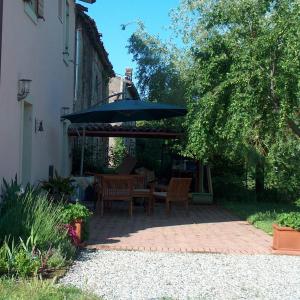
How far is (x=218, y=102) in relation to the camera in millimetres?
9992

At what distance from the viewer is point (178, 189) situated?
11688mm

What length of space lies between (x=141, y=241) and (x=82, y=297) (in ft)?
11.9

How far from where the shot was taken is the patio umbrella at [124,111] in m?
11.7

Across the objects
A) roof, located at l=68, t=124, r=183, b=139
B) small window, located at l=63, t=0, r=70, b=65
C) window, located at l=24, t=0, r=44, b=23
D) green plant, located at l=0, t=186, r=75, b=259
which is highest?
small window, located at l=63, t=0, r=70, b=65

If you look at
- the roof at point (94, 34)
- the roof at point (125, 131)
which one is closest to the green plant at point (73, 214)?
the roof at point (125, 131)

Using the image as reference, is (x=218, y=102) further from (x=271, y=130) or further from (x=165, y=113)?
(x=165, y=113)

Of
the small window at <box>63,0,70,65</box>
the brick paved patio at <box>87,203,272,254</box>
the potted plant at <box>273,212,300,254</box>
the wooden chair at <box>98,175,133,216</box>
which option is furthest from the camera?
the small window at <box>63,0,70,65</box>

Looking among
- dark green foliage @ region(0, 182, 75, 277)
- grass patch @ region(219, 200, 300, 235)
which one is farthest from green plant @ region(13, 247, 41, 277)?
grass patch @ region(219, 200, 300, 235)

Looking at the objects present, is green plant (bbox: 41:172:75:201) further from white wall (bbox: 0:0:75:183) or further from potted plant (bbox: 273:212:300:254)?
potted plant (bbox: 273:212:300:254)

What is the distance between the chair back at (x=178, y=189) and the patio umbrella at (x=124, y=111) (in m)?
1.67

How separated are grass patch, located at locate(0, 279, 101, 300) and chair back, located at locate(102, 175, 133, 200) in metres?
5.73

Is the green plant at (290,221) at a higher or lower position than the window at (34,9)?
lower

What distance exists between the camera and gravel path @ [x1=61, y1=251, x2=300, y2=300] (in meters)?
5.37

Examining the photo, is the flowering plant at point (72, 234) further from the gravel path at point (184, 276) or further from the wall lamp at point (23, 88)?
the wall lamp at point (23, 88)
